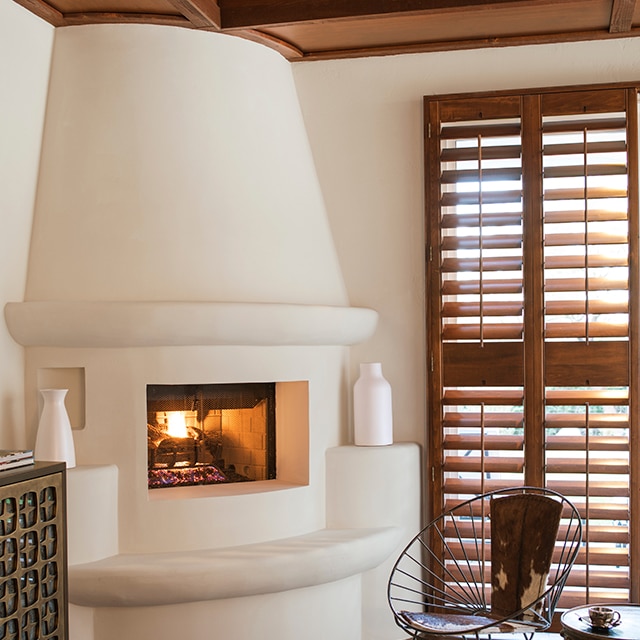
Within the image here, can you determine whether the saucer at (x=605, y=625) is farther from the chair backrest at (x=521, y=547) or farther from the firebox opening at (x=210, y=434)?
the firebox opening at (x=210, y=434)

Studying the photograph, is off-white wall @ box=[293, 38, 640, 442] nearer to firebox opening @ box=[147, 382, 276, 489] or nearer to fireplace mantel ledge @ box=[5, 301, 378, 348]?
firebox opening @ box=[147, 382, 276, 489]

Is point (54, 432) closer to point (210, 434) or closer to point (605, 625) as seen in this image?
point (210, 434)

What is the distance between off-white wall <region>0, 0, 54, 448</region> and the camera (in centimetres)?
353

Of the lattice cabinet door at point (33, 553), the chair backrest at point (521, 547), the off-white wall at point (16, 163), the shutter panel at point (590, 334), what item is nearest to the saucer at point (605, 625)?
the chair backrest at point (521, 547)

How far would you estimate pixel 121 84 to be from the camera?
3834 millimetres

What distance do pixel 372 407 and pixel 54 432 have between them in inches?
55.3

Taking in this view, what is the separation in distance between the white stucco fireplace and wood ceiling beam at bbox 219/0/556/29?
0.56 ft

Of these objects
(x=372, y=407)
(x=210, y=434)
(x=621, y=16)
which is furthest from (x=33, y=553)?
(x=621, y=16)

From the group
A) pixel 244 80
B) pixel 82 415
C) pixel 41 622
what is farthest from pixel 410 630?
pixel 244 80

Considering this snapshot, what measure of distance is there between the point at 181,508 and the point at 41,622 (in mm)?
833

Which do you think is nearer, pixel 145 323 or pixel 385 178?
pixel 145 323

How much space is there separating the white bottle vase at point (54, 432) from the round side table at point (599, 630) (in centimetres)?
196

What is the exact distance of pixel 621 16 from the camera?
3.79 metres

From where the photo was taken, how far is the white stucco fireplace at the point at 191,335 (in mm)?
3584
